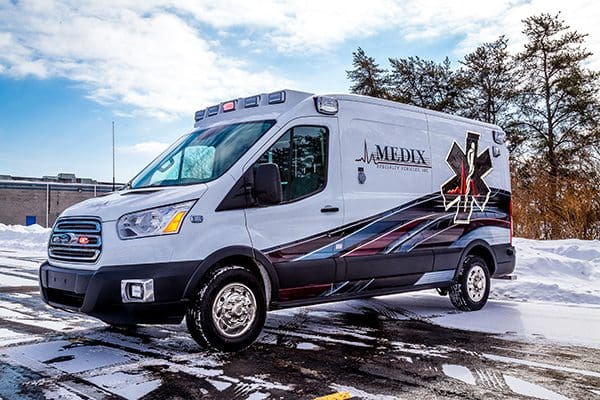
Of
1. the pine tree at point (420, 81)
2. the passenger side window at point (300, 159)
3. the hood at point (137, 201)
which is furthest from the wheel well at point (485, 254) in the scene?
the pine tree at point (420, 81)

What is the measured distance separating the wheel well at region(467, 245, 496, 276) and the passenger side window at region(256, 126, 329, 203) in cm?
319

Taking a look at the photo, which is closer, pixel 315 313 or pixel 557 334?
pixel 557 334

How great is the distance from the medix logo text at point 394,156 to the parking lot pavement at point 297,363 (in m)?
2.01

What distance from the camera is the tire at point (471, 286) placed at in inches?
307

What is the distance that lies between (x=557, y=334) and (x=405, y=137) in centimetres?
294

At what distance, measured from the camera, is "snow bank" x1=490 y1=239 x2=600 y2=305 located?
895 centimetres

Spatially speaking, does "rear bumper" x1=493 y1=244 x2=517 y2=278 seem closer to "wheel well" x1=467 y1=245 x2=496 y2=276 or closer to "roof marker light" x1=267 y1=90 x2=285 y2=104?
"wheel well" x1=467 y1=245 x2=496 y2=276

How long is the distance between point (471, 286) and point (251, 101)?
4.16m

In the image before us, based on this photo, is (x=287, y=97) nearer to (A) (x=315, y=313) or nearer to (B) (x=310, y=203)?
(B) (x=310, y=203)

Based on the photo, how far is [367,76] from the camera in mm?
39562

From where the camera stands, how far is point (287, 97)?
600 cm

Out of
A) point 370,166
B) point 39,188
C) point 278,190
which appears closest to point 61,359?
point 278,190

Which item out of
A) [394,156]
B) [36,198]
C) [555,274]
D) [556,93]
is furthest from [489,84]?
[36,198]

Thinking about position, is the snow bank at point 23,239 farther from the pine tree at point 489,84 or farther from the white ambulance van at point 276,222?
the pine tree at point 489,84
